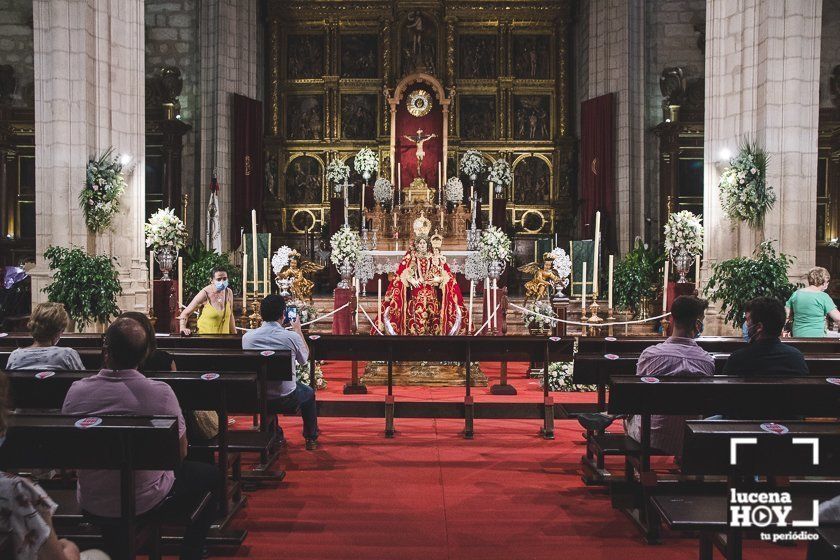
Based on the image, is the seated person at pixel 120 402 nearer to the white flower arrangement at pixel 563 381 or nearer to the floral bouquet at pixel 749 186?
the white flower arrangement at pixel 563 381

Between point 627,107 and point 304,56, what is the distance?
27.7 feet

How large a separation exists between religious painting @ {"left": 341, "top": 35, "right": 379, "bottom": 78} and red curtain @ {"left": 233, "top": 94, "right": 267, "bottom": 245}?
9.81ft

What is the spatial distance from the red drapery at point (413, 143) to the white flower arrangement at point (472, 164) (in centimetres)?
80

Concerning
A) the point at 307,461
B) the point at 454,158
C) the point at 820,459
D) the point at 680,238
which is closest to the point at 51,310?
the point at 307,461

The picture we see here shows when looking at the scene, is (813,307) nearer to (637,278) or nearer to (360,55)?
(637,278)

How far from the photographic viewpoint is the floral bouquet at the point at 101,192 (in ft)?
32.4

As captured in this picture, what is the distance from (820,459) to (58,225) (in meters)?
9.43

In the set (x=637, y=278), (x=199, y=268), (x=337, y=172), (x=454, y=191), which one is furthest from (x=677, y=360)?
(x=337, y=172)

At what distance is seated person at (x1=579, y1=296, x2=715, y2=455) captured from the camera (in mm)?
4559

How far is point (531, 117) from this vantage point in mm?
19547

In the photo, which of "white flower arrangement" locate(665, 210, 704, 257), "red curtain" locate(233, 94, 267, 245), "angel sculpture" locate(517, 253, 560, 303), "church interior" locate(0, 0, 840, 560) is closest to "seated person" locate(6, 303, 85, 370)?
"church interior" locate(0, 0, 840, 560)

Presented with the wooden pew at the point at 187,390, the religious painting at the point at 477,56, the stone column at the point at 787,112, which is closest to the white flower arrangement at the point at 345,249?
the stone column at the point at 787,112

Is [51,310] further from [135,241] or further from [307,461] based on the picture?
[135,241]

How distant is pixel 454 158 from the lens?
19219mm
